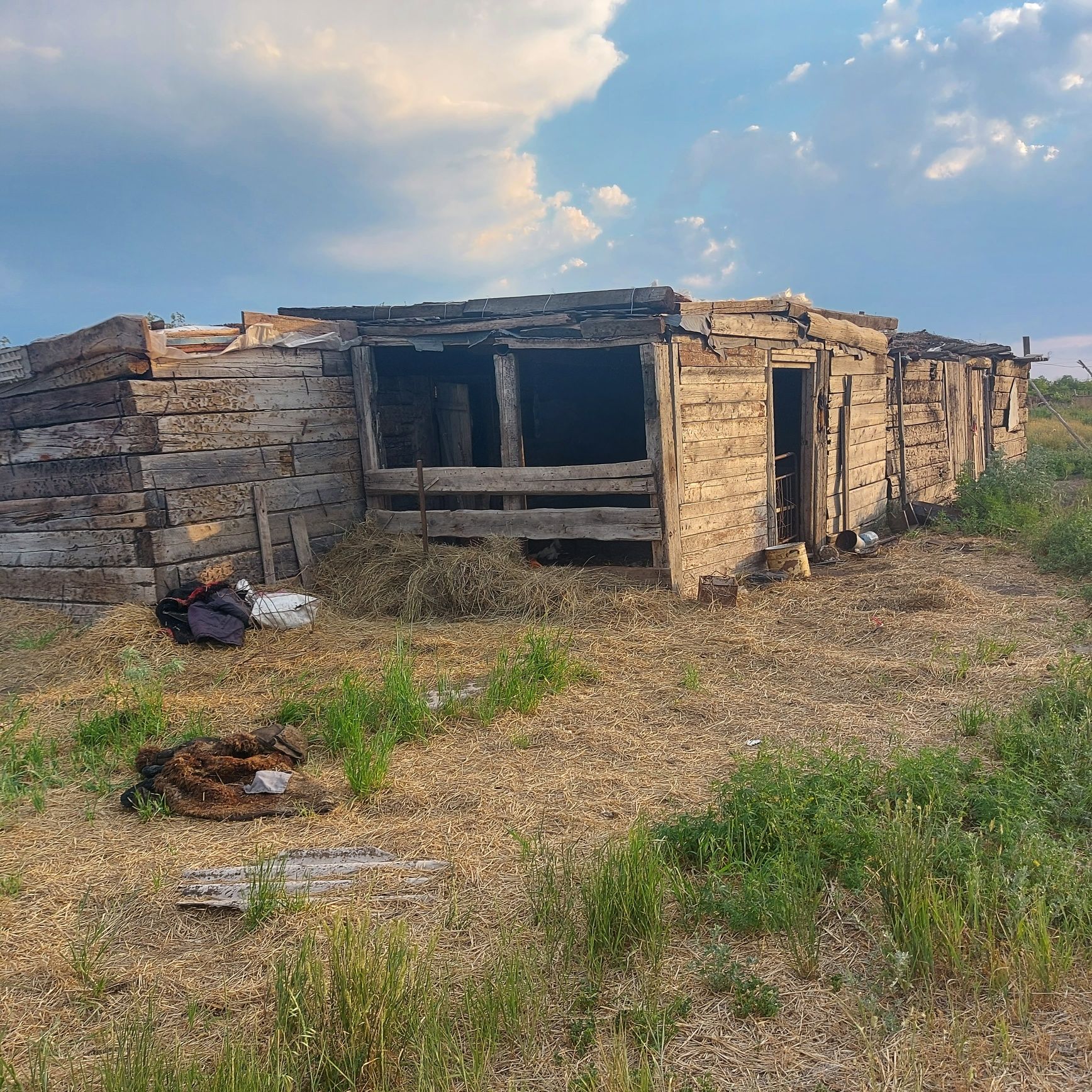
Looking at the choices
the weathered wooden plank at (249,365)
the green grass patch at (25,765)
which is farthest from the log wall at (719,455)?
the green grass patch at (25,765)

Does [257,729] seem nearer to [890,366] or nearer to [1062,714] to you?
[1062,714]

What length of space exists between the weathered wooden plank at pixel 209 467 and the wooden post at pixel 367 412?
1007 mm

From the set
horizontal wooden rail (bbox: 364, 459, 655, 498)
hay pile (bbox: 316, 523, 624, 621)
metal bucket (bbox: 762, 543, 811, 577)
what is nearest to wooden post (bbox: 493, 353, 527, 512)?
horizontal wooden rail (bbox: 364, 459, 655, 498)

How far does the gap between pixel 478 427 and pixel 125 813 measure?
8873mm

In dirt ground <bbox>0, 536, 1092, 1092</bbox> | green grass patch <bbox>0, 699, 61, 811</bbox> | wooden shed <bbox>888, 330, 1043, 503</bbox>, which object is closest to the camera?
dirt ground <bbox>0, 536, 1092, 1092</bbox>

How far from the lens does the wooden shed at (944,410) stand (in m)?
14.4

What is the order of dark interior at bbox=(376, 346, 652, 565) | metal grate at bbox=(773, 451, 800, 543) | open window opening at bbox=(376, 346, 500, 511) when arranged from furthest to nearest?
metal grate at bbox=(773, 451, 800, 543) < open window opening at bbox=(376, 346, 500, 511) < dark interior at bbox=(376, 346, 652, 565)

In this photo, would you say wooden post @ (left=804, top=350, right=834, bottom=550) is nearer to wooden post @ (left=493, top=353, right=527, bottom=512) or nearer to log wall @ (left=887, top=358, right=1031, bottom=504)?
log wall @ (left=887, top=358, right=1031, bottom=504)

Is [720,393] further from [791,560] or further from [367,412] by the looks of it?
[367,412]

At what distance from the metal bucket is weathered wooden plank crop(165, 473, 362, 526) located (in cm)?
483

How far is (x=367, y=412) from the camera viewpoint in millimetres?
9422

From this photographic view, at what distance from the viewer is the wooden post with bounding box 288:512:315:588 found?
8742mm

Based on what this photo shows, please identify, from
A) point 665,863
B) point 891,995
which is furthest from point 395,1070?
point 891,995

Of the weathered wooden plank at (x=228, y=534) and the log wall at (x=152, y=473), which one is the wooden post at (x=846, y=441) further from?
the log wall at (x=152, y=473)
